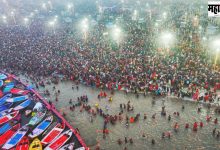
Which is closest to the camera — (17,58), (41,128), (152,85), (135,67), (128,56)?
(41,128)

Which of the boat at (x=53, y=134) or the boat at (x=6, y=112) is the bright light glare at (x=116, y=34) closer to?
the boat at (x=6, y=112)

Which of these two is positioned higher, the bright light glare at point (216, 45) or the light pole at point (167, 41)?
the light pole at point (167, 41)

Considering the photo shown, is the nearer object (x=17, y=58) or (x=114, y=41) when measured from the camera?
(x=17, y=58)

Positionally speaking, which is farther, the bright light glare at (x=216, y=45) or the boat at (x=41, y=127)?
the bright light glare at (x=216, y=45)

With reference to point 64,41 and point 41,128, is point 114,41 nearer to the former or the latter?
point 64,41

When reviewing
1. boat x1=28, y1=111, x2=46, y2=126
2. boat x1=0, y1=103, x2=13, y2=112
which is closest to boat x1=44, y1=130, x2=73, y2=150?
boat x1=28, y1=111, x2=46, y2=126

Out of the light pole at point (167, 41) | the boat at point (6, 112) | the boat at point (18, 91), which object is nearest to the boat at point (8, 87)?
the boat at point (18, 91)

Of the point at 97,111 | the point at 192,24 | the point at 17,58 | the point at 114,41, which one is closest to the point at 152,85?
the point at 97,111
